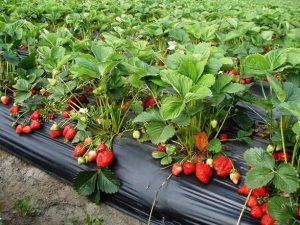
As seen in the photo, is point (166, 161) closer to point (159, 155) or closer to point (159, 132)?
point (159, 155)

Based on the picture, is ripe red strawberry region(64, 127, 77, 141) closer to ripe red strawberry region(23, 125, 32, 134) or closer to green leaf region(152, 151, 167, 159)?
ripe red strawberry region(23, 125, 32, 134)

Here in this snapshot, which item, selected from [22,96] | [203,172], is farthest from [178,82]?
[22,96]

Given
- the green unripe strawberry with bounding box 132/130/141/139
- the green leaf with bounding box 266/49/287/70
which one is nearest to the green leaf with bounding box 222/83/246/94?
the green leaf with bounding box 266/49/287/70

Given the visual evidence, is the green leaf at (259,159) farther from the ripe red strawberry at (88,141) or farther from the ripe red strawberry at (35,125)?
the ripe red strawberry at (35,125)

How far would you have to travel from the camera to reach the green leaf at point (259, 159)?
1.78 m

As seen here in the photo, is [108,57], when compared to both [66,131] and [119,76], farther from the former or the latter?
[66,131]

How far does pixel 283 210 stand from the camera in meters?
1.67

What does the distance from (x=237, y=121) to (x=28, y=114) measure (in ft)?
5.66

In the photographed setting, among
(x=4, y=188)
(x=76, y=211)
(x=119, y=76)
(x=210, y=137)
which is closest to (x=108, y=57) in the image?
(x=119, y=76)

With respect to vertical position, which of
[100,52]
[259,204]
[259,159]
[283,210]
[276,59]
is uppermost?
[276,59]

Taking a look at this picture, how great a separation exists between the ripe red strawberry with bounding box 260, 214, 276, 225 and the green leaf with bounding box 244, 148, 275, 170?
9.9 inches

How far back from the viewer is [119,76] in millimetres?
2385

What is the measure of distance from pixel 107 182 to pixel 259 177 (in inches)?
38.4

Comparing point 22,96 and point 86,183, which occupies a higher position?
point 22,96
